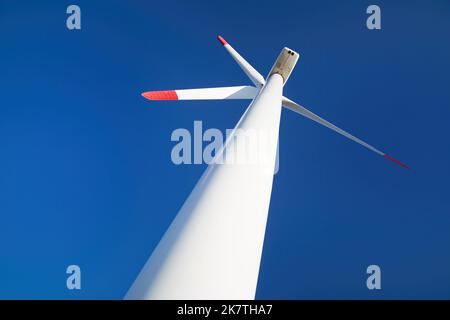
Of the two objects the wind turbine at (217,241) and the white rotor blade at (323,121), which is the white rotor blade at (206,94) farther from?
the wind turbine at (217,241)

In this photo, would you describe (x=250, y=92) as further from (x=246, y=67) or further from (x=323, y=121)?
(x=323, y=121)

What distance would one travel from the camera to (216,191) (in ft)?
14.0

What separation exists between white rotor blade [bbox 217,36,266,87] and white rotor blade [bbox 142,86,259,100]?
0.55m

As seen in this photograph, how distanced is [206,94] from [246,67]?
337 cm

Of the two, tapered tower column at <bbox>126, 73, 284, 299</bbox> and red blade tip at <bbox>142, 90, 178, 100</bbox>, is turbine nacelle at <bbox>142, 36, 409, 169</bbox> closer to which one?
red blade tip at <bbox>142, 90, 178, 100</bbox>

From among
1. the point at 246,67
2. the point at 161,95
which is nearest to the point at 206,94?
the point at 161,95

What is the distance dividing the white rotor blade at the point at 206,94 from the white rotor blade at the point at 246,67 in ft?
1.81

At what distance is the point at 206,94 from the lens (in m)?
13.4

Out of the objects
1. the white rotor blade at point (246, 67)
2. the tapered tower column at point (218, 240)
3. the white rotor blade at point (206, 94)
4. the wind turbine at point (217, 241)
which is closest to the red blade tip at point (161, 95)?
the white rotor blade at point (206, 94)

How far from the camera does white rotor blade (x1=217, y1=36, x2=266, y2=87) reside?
15008mm

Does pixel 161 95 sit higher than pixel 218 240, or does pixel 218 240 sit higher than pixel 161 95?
pixel 161 95

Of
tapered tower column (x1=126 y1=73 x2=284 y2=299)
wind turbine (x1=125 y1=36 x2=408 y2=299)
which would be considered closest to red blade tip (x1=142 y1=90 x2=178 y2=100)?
wind turbine (x1=125 y1=36 x2=408 y2=299)

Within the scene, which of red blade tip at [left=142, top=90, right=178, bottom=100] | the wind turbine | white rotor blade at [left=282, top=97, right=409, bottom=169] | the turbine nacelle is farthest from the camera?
white rotor blade at [left=282, top=97, right=409, bottom=169]
